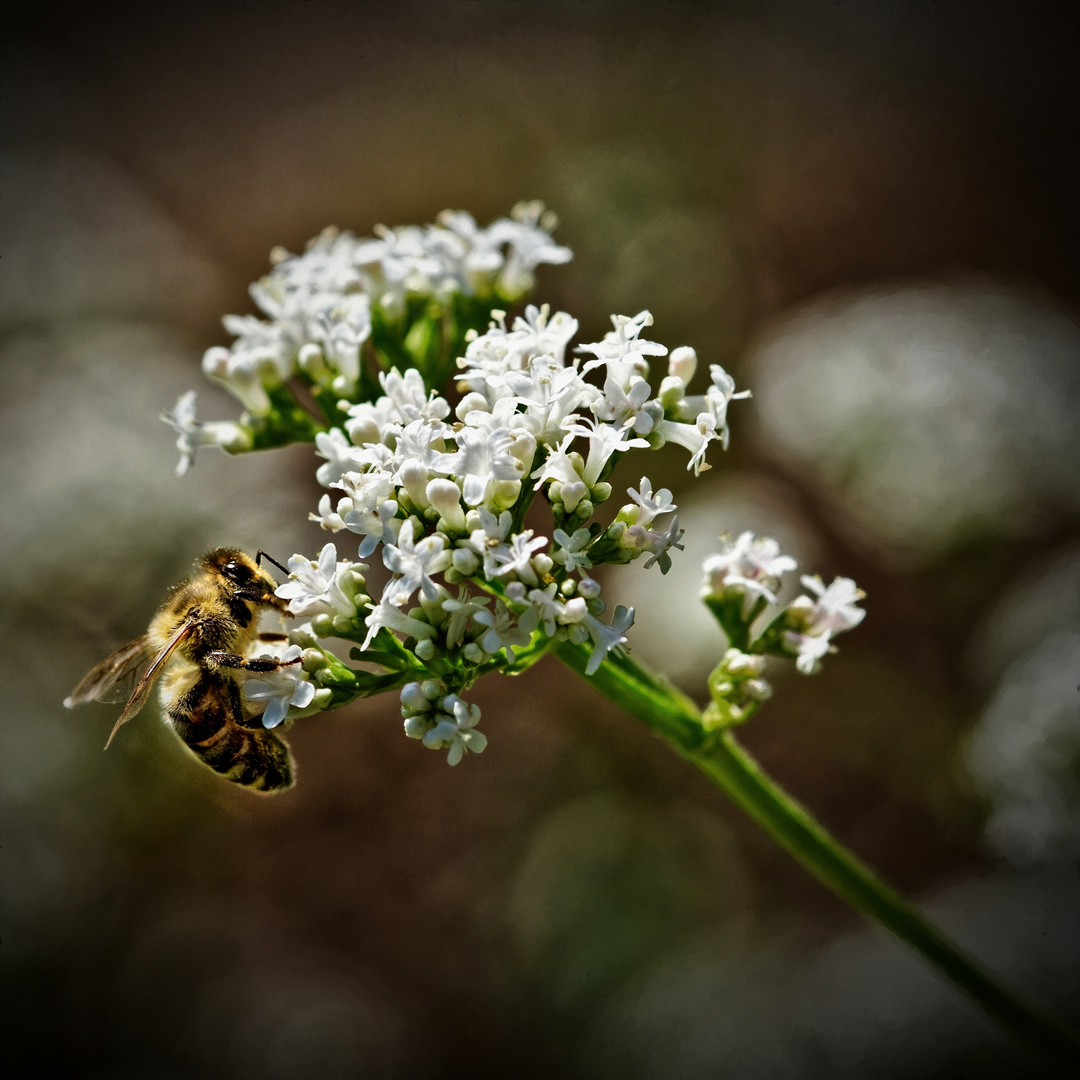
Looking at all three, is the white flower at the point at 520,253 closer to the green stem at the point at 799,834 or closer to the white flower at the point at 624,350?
the white flower at the point at 624,350

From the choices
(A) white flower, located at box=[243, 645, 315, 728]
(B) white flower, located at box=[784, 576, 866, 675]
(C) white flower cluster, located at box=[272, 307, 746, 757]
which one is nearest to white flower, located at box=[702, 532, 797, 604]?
(B) white flower, located at box=[784, 576, 866, 675]

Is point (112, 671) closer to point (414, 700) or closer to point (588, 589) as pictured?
point (414, 700)

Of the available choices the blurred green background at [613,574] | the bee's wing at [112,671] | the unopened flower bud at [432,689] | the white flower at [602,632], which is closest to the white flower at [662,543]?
the white flower at [602,632]

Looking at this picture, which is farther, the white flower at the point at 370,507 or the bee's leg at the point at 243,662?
the bee's leg at the point at 243,662

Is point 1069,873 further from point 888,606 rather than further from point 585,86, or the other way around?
point 585,86

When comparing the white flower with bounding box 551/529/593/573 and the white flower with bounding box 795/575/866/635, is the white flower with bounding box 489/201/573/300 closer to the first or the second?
the white flower with bounding box 551/529/593/573

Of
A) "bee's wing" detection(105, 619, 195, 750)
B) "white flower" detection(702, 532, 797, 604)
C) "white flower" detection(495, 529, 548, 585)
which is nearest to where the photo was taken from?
"white flower" detection(495, 529, 548, 585)

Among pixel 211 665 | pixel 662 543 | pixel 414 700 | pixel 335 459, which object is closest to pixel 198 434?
pixel 335 459

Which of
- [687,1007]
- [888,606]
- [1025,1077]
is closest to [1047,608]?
[888,606]
